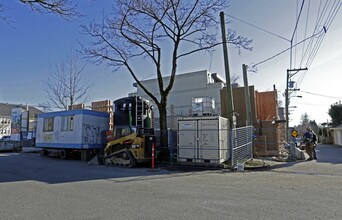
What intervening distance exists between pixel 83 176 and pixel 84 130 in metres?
8.09

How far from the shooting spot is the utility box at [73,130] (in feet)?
63.7

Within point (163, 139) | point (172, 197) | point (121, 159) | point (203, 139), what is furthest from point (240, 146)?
point (172, 197)

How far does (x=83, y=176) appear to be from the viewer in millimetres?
11742

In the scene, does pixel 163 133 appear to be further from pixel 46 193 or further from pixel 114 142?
pixel 46 193

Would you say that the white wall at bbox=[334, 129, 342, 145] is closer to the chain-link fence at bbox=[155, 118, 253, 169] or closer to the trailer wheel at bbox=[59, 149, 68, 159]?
the chain-link fence at bbox=[155, 118, 253, 169]

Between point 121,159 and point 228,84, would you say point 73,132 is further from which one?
point 228,84

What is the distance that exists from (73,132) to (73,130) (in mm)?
136

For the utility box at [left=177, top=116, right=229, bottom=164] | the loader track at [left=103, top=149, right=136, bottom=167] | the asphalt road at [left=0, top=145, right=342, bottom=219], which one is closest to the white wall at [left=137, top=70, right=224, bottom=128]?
the utility box at [left=177, top=116, right=229, bottom=164]

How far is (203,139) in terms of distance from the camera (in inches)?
572

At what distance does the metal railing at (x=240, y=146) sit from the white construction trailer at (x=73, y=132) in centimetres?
984

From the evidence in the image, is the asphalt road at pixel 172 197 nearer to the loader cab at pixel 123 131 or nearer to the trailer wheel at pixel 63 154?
the loader cab at pixel 123 131

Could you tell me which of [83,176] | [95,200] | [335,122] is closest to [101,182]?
[83,176]

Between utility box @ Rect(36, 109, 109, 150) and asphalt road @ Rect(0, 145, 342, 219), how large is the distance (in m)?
7.67

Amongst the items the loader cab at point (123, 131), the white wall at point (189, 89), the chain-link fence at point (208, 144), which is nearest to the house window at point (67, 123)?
→ the loader cab at point (123, 131)
